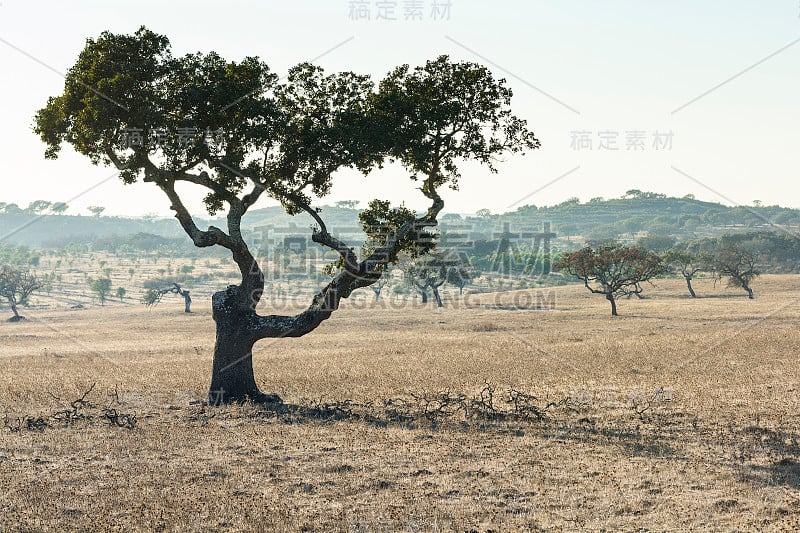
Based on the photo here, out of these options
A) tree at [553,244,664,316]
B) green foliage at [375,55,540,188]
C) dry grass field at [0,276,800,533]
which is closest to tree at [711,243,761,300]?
tree at [553,244,664,316]

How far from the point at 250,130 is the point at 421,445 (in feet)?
31.4

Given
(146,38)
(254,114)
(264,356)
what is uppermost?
(146,38)

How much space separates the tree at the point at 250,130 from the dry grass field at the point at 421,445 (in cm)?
331

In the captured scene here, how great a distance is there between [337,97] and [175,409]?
934cm

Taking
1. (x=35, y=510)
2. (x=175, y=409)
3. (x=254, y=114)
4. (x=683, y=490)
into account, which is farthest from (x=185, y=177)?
(x=683, y=490)

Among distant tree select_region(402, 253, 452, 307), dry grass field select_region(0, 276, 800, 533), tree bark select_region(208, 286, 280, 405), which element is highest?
distant tree select_region(402, 253, 452, 307)

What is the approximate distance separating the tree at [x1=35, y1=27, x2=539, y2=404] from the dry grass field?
10.9 ft

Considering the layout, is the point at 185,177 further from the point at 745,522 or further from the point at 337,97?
the point at 745,522

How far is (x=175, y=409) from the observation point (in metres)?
19.3

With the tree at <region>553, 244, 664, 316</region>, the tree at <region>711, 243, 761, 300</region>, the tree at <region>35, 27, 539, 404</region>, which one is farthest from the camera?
the tree at <region>711, 243, 761, 300</region>

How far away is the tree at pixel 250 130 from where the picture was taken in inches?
743

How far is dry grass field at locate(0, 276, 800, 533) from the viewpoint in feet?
34.7

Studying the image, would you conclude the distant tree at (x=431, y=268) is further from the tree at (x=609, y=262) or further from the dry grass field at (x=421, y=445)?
the dry grass field at (x=421, y=445)

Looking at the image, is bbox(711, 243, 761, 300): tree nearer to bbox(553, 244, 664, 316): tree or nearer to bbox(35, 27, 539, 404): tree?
bbox(553, 244, 664, 316): tree
